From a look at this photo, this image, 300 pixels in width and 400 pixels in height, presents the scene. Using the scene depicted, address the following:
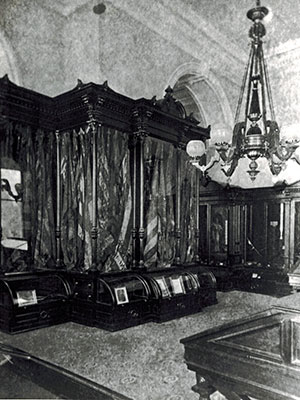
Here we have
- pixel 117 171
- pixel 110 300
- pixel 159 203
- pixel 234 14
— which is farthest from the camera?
pixel 159 203

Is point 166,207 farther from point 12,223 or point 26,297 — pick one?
point 26,297

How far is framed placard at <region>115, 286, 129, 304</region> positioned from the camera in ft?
13.6

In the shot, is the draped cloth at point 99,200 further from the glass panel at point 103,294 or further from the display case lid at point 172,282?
the display case lid at point 172,282

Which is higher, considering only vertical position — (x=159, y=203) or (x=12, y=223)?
(x=159, y=203)

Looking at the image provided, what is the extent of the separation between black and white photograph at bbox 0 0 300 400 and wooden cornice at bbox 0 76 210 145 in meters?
0.02

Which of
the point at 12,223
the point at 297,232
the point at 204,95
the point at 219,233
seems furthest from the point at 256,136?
the point at 204,95

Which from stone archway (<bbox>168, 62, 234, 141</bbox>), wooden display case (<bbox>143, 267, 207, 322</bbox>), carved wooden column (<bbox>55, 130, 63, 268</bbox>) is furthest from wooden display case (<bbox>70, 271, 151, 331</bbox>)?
stone archway (<bbox>168, 62, 234, 141</bbox>)

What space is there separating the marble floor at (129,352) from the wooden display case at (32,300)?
107mm

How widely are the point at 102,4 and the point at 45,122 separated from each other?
173cm

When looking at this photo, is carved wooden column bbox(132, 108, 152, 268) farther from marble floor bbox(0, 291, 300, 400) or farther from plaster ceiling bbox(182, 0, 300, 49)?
plaster ceiling bbox(182, 0, 300, 49)

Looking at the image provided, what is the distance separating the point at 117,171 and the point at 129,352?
2.23 meters

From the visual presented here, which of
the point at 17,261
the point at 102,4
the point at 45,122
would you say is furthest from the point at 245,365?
the point at 102,4

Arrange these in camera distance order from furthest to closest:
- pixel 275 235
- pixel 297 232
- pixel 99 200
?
pixel 275 235
pixel 297 232
pixel 99 200

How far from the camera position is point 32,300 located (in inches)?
159
